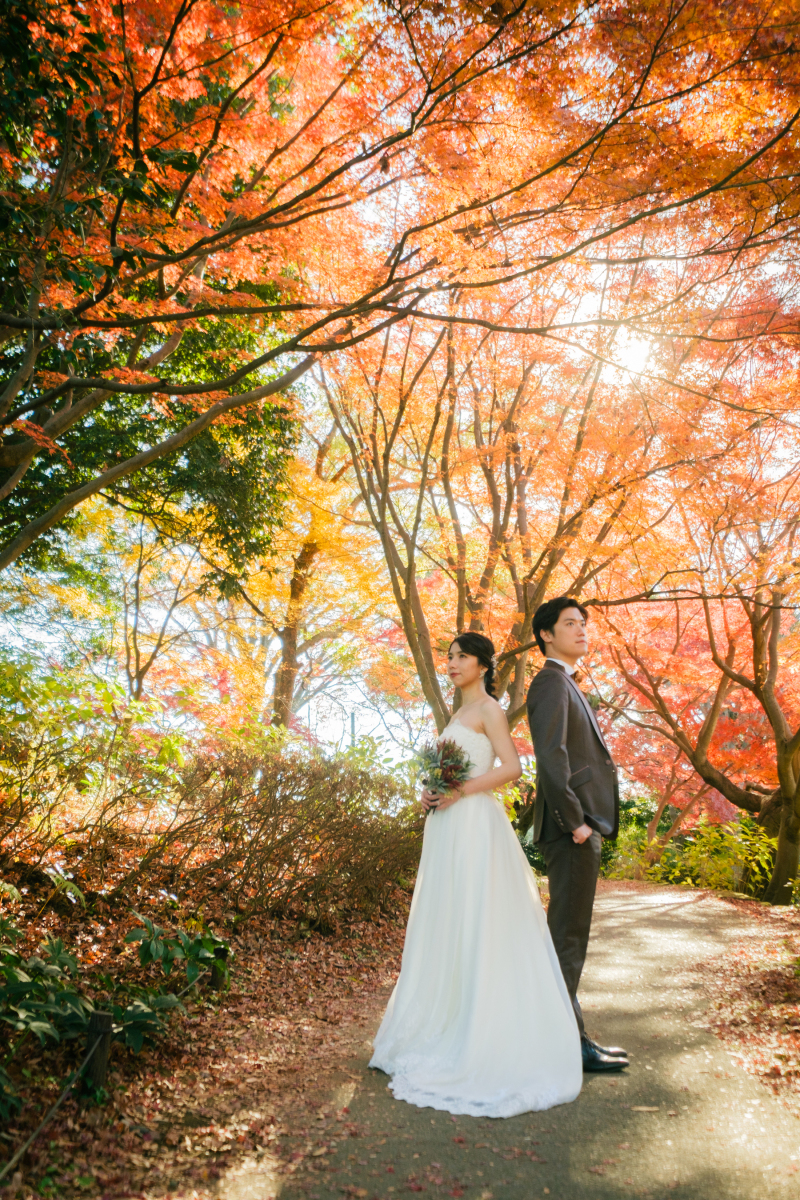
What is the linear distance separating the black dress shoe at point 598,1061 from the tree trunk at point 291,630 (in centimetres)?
976

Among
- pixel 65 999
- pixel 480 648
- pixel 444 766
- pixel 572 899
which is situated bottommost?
pixel 65 999

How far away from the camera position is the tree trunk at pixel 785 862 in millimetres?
8680

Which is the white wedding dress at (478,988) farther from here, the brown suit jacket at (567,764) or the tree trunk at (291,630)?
the tree trunk at (291,630)

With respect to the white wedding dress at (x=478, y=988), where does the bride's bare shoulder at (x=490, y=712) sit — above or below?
above

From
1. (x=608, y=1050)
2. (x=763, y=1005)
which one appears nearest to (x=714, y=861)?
(x=763, y=1005)

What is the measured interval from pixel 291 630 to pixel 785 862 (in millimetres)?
8464

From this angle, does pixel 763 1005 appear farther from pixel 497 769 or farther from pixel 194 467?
pixel 194 467

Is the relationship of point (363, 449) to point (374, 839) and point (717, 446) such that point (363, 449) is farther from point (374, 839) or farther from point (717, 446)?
point (374, 839)

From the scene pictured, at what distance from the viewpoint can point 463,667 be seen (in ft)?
12.4

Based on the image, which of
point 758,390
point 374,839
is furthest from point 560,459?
point 374,839

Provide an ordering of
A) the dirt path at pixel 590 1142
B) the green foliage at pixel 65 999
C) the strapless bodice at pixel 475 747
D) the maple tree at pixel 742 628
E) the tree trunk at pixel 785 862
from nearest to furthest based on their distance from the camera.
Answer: the dirt path at pixel 590 1142
the green foliage at pixel 65 999
the strapless bodice at pixel 475 747
the maple tree at pixel 742 628
the tree trunk at pixel 785 862

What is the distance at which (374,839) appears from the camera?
227 inches

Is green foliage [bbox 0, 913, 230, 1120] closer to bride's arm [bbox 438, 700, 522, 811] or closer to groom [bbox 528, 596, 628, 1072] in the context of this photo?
bride's arm [bbox 438, 700, 522, 811]

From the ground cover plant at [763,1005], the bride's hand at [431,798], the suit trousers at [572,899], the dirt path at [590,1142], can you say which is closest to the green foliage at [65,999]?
the dirt path at [590,1142]
